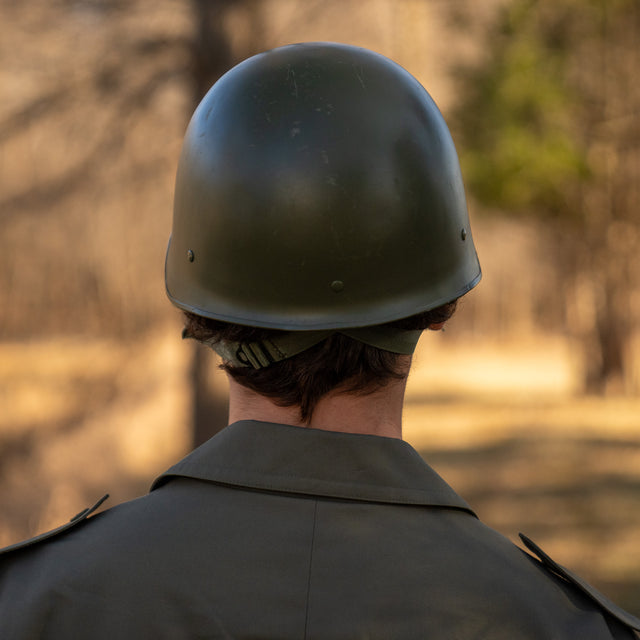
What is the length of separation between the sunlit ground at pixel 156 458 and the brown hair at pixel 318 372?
4.47 meters

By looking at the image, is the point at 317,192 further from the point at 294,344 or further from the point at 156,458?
the point at 156,458

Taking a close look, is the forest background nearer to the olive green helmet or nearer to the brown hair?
the olive green helmet

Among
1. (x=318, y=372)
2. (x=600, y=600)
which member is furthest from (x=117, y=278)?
(x=600, y=600)

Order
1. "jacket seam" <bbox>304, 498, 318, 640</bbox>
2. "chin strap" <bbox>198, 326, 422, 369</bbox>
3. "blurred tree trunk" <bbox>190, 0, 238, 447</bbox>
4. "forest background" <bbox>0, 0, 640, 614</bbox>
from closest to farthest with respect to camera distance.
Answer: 1. "jacket seam" <bbox>304, 498, 318, 640</bbox>
2. "chin strap" <bbox>198, 326, 422, 369</bbox>
3. "forest background" <bbox>0, 0, 640, 614</bbox>
4. "blurred tree trunk" <bbox>190, 0, 238, 447</bbox>

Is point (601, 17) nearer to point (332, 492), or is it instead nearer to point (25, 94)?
point (25, 94)

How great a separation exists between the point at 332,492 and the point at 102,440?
5.14 meters

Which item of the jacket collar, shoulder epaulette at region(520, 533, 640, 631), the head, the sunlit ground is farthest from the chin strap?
the sunlit ground

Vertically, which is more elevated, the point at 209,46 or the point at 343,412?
the point at 209,46

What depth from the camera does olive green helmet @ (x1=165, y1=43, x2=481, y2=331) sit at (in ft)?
5.09

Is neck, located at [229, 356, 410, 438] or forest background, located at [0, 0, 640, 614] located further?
forest background, located at [0, 0, 640, 614]

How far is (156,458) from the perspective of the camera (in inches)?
254

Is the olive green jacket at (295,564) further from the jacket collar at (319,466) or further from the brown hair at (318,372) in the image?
the brown hair at (318,372)

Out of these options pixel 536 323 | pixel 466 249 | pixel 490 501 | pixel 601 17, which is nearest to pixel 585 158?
pixel 601 17

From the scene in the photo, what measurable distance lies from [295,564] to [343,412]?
288 millimetres
